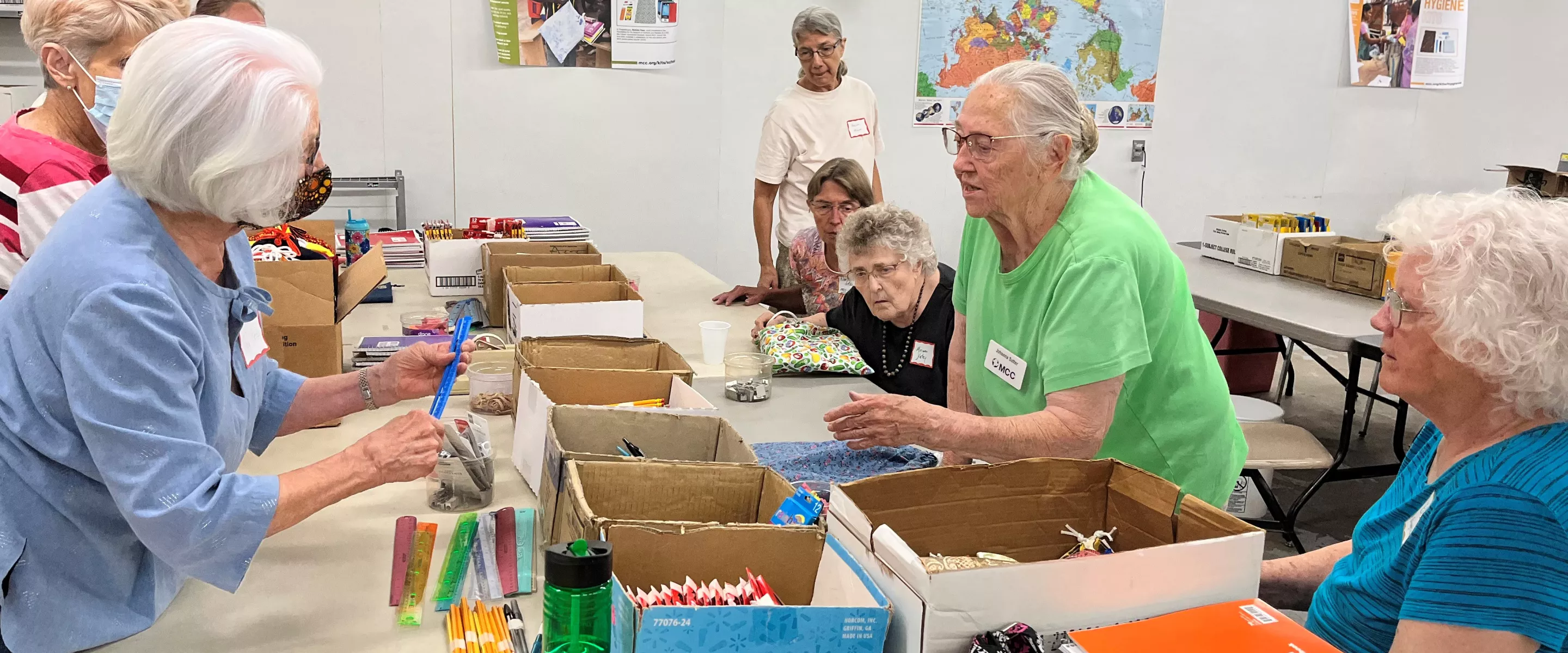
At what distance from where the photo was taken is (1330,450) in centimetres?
494

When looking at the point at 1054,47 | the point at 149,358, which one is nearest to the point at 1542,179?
the point at 1054,47

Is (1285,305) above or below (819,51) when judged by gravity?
below

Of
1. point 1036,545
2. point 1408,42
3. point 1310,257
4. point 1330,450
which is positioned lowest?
point 1330,450

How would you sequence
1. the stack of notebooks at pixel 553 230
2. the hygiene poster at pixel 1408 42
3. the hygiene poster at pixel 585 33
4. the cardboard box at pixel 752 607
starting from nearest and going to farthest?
the cardboard box at pixel 752 607
the stack of notebooks at pixel 553 230
the hygiene poster at pixel 585 33
the hygiene poster at pixel 1408 42

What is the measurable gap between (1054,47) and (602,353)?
510 centimetres

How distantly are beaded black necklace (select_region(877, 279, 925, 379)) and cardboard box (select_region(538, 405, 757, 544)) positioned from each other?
47.7 inches

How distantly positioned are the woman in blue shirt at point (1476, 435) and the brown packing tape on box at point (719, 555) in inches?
27.4

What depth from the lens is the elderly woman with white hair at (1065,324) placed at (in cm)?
174

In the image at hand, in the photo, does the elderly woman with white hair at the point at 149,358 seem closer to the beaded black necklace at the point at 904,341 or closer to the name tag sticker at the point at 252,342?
the name tag sticker at the point at 252,342

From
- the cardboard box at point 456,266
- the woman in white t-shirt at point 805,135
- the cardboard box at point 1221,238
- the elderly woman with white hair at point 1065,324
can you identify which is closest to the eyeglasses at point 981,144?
the elderly woman with white hair at point 1065,324

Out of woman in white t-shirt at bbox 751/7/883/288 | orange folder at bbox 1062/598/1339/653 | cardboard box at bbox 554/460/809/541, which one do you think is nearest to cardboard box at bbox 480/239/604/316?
woman in white t-shirt at bbox 751/7/883/288

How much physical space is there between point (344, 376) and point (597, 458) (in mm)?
645

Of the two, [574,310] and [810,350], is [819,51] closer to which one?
[810,350]

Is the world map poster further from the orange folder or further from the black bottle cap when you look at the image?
the black bottle cap
